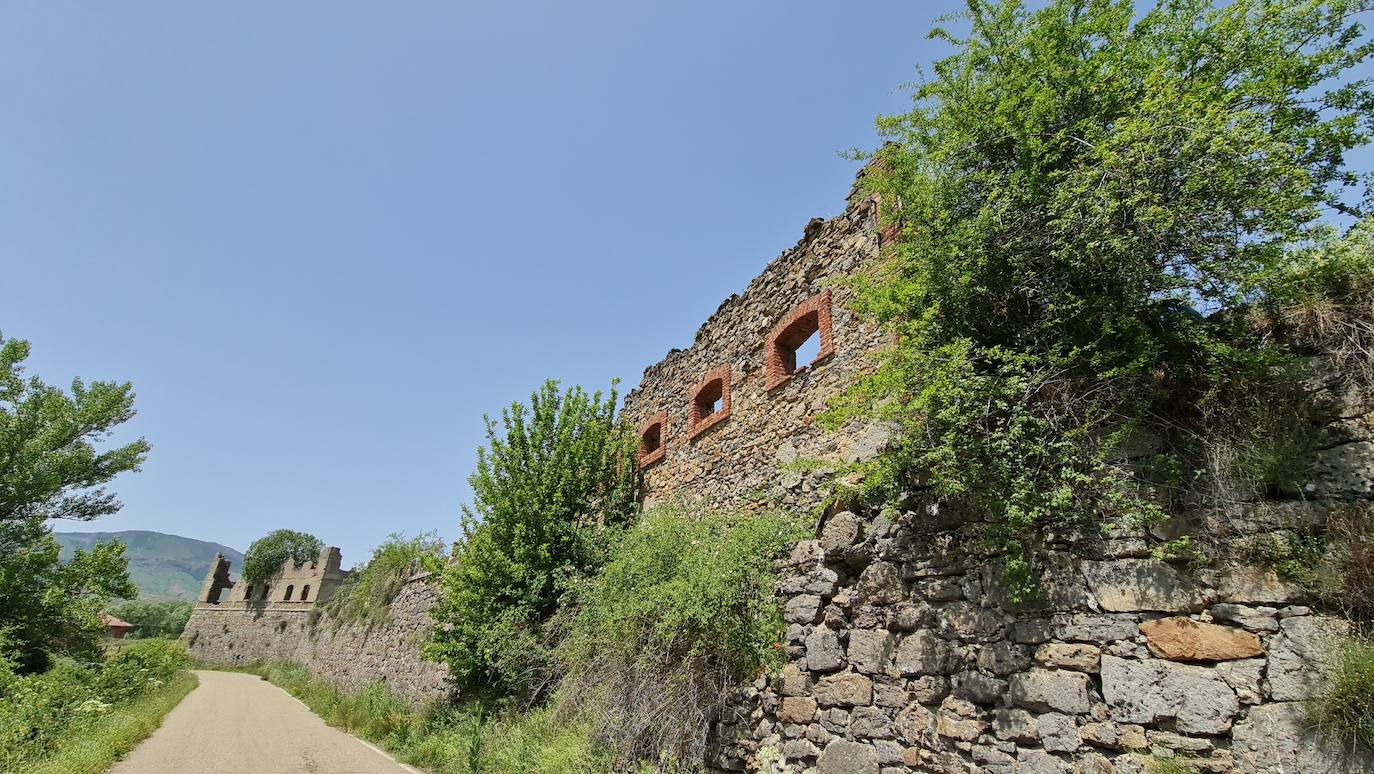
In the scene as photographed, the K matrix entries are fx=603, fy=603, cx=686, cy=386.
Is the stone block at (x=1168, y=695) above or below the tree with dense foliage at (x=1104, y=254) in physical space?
below

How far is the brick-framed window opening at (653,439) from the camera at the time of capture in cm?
1079

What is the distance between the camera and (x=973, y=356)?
4.17m

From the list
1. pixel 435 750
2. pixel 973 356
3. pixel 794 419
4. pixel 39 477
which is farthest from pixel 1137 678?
pixel 39 477

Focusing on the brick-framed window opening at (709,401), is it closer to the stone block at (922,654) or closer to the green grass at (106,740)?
the stone block at (922,654)

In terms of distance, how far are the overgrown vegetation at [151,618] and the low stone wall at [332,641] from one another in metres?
24.0

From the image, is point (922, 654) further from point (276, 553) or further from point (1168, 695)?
point (276, 553)

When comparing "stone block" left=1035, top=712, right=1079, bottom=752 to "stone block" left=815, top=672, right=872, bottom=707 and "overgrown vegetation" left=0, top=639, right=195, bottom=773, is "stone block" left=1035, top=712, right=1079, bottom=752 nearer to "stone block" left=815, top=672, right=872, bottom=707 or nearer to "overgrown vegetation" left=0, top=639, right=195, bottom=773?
"stone block" left=815, top=672, right=872, bottom=707

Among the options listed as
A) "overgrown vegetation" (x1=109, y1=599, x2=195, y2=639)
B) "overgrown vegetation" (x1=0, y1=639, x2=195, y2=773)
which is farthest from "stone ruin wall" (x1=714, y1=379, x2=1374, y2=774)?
"overgrown vegetation" (x1=109, y1=599, x2=195, y2=639)

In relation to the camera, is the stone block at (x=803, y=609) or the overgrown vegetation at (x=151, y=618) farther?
the overgrown vegetation at (x=151, y=618)

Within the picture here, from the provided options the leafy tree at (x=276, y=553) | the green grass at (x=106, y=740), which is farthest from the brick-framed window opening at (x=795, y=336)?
the leafy tree at (x=276, y=553)

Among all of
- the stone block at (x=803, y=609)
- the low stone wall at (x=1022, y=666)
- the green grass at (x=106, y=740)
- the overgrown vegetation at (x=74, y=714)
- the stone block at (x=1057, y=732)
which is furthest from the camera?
the overgrown vegetation at (x=74, y=714)

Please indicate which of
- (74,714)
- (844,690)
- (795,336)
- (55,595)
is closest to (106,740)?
(74,714)

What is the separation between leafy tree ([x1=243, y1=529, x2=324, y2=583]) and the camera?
3897cm

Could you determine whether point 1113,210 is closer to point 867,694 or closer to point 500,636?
point 867,694
